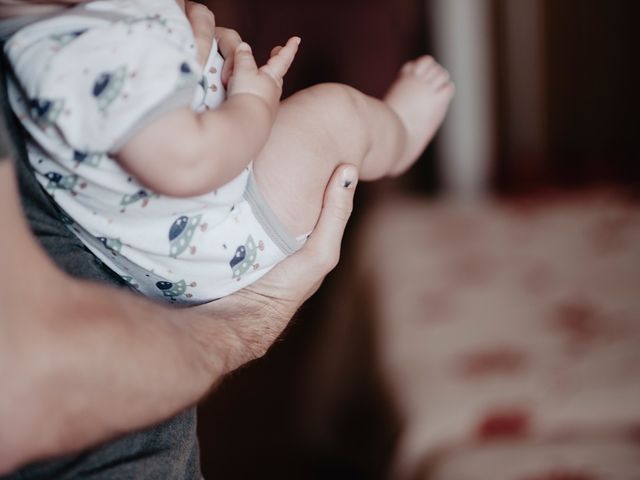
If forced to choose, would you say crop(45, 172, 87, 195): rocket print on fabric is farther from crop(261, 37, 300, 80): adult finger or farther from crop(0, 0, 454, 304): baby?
crop(261, 37, 300, 80): adult finger

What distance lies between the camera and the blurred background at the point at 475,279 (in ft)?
5.78

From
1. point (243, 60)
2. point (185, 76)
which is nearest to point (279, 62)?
point (243, 60)

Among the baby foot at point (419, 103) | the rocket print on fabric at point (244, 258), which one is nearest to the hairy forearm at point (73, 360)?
the rocket print on fabric at point (244, 258)

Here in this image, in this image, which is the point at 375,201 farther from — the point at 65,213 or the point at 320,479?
the point at 65,213

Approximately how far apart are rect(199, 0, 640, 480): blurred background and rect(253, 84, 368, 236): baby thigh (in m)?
0.46

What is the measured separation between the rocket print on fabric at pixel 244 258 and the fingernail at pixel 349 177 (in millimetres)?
106

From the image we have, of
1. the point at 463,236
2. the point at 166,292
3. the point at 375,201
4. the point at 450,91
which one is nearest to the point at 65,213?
the point at 166,292

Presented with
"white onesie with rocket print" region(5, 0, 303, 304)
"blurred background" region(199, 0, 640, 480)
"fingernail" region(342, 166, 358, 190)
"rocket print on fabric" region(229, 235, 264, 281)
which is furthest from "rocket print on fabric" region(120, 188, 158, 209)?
"blurred background" region(199, 0, 640, 480)

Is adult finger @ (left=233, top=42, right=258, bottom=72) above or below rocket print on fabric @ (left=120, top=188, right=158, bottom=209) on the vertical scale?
above

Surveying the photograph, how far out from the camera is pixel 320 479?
8.66ft

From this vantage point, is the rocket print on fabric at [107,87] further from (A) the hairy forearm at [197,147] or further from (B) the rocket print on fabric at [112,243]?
(B) the rocket print on fabric at [112,243]

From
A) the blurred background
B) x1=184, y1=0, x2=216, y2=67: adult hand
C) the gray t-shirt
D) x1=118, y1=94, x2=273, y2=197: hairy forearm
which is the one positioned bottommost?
the blurred background

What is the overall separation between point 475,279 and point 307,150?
176 cm

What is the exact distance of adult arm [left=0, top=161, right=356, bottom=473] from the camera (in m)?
0.54
